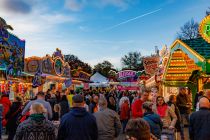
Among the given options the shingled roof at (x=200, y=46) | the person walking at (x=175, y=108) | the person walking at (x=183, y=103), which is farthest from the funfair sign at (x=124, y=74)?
the person walking at (x=175, y=108)

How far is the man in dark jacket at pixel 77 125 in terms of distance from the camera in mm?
5500

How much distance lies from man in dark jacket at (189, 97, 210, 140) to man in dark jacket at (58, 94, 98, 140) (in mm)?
2130

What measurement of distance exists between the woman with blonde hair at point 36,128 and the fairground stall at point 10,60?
13.5 meters

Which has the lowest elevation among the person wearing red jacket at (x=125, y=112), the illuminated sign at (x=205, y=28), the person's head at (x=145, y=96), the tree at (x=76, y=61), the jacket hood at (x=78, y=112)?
the person wearing red jacket at (x=125, y=112)

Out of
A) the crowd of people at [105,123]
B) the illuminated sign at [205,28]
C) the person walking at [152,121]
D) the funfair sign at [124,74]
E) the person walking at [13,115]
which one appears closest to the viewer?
the crowd of people at [105,123]

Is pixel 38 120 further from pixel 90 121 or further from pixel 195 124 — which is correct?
pixel 195 124

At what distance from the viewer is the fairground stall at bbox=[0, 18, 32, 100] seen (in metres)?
19.7

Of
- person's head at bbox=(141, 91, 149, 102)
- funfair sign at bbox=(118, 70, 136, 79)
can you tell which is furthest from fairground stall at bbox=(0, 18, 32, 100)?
funfair sign at bbox=(118, 70, 136, 79)

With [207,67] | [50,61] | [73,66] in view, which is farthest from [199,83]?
[73,66]

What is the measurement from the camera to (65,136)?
5.55 m

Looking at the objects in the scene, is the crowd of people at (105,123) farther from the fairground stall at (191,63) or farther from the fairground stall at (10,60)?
the fairground stall at (10,60)

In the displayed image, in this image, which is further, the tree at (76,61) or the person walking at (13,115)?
the tree at (76,61)

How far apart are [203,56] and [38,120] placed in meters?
9.68

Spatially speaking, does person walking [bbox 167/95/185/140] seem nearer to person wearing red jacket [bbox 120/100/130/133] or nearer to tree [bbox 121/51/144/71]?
person wearing red jacket [bbox 120/100/130/133]
